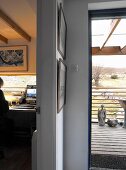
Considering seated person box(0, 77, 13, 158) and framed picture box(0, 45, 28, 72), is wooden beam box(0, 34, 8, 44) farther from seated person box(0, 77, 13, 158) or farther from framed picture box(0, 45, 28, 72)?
seated person box(0, 77, 13, 158)

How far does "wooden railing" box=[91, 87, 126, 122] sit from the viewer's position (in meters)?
2.78

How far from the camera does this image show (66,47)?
2225 millimetres

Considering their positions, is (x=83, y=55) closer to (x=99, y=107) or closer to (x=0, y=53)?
(x=99, y=107)

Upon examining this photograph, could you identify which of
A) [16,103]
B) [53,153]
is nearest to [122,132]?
[16,103]

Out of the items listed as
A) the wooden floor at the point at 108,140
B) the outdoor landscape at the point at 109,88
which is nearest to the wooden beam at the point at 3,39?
the outdoor landscape at the point at 109,88

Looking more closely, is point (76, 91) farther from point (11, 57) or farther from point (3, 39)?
point (3, 39)

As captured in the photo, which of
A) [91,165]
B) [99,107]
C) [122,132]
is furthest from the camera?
[122,132]

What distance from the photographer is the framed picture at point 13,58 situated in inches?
161

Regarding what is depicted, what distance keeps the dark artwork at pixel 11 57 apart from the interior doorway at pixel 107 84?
1798 mm

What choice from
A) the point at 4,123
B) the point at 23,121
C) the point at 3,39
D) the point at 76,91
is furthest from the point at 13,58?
the point at 76,91

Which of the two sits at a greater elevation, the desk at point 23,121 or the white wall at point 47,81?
the white wall at point 47,81

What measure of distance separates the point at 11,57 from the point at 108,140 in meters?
2.65

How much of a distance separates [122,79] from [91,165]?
133 cm

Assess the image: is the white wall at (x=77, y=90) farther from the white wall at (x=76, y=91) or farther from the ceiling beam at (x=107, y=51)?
the ceiling beam at (x=107, y=51)
